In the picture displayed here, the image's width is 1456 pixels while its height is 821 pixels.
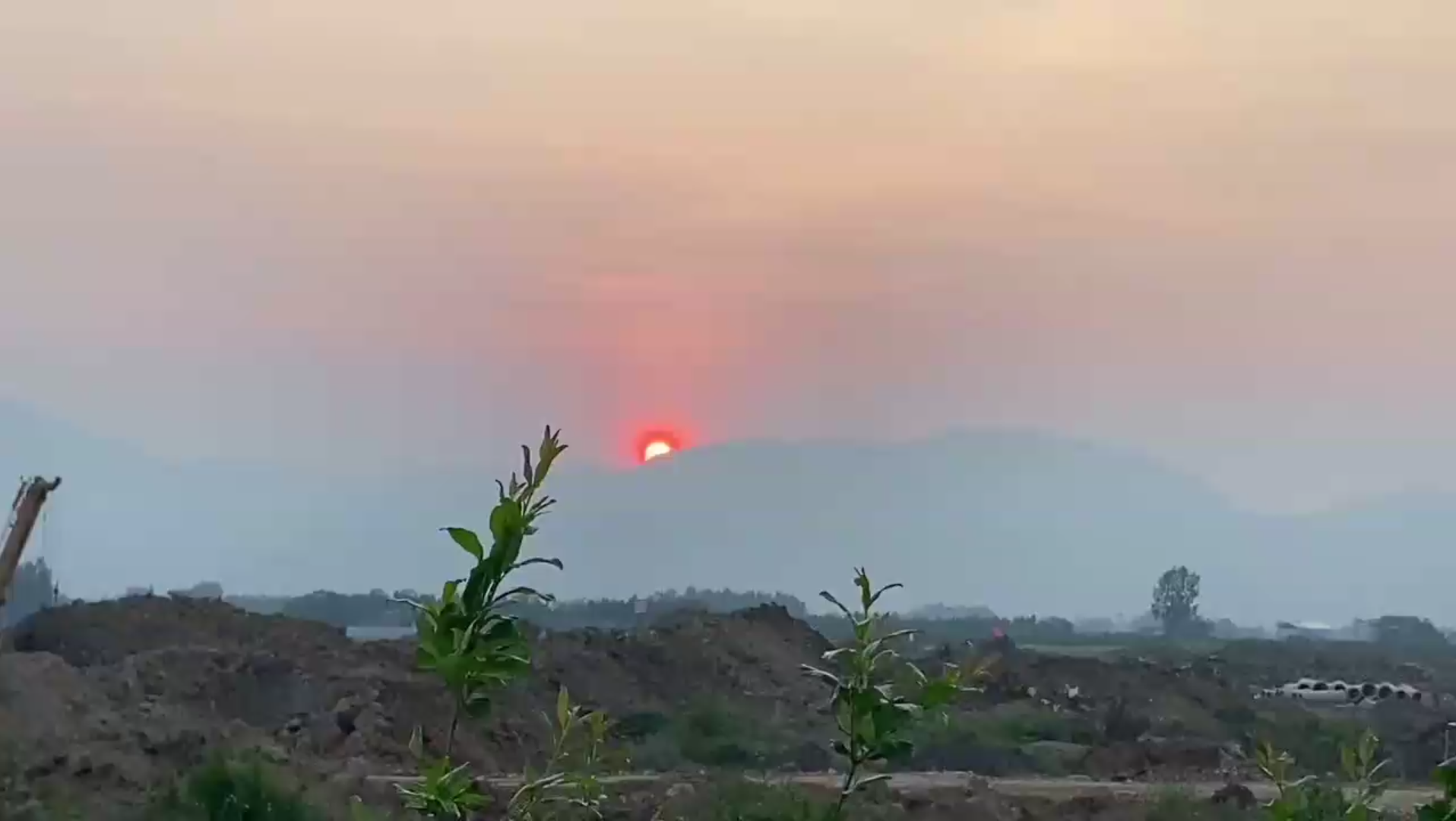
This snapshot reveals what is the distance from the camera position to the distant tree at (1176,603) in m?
131

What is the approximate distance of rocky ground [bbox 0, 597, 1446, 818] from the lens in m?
24.0

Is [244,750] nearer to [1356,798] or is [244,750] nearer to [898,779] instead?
[898,779]

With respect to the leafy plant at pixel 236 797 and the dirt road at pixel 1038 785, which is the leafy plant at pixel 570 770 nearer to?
the leafy plant at pixel 236 797

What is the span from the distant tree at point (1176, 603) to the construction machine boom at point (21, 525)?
123062mm

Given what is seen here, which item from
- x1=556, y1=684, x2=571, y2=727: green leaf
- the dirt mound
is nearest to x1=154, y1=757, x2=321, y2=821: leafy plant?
x1=556, y1=684, x2=571, y2=727: green leaf

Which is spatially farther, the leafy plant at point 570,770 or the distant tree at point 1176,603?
the distant tree at point 1176,603

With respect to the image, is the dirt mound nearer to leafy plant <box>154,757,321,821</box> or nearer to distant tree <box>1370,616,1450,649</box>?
leafy plant <box>154,757,321,821</box>

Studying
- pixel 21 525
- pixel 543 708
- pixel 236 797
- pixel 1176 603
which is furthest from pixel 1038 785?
pixel 1176 603

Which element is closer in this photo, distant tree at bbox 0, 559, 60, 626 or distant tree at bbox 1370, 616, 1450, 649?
distant tree at bbox 0, 559, 60, 626

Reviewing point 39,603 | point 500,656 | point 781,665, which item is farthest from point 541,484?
point 39,603

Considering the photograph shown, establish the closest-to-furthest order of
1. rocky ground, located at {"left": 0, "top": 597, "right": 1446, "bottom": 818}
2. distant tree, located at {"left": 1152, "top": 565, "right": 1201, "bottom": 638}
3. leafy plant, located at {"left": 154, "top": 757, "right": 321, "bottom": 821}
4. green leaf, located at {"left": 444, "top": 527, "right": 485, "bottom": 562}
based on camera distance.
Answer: green leaf, located at {"left": 444, "top": 527, "right": 485, "bottom": 562}
leafy plant, located at {"left": 154, "top": 757, "right": 321, "bottom": 821}
rocky ground, located at {"left": 0, "top": 597, "right": 1446, "bottom": 818}
distant tree, located at {"left": 1152, "top": 565, "right": 1201, "bottom": 638}

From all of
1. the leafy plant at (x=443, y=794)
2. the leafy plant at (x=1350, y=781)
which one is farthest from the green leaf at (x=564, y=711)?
the leafy plant at (x=1350, y=781)

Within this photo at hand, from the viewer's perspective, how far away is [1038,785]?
89.7ft

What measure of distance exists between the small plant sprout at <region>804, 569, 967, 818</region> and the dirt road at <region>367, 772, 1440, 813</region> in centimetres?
A: 1877
